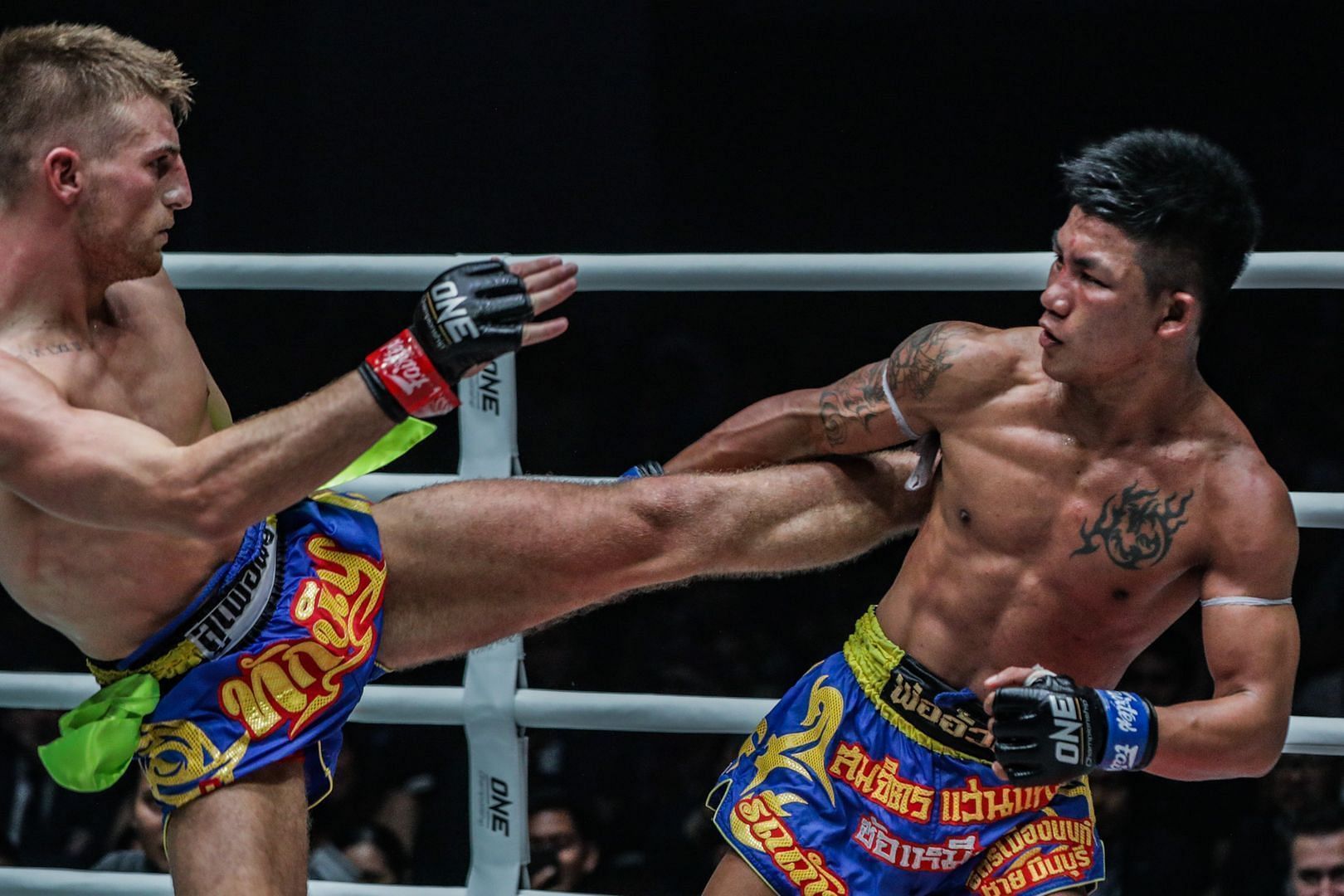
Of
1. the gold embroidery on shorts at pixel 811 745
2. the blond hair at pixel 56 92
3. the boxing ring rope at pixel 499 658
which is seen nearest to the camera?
the blond hair at pixel 56 92

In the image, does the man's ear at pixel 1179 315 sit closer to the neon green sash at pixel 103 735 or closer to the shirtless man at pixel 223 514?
the shirtless man at pixel 223 514

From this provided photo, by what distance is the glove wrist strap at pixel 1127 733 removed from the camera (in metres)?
1.76

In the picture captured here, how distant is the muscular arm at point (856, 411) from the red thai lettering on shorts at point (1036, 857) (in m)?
0.55

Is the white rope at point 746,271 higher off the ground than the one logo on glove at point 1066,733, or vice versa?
the white rope at point 746,271

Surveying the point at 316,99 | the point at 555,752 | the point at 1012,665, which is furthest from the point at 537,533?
the point at 316,99

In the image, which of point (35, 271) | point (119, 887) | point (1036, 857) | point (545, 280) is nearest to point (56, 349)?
point (35, 271)

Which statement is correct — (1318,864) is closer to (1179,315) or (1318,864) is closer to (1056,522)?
(1056,522)

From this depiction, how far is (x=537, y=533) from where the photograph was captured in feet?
6.92

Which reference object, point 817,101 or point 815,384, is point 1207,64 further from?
point 815,384

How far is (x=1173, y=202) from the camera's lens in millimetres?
1838

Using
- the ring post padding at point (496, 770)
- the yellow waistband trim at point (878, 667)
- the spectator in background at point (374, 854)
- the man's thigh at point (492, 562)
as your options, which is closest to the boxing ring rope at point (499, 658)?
the ring post padding at point (496, 770)

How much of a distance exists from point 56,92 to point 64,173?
10cm

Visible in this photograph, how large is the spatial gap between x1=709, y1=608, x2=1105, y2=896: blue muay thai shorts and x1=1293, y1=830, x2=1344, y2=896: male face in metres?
0.96

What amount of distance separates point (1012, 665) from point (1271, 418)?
1.85 metres
